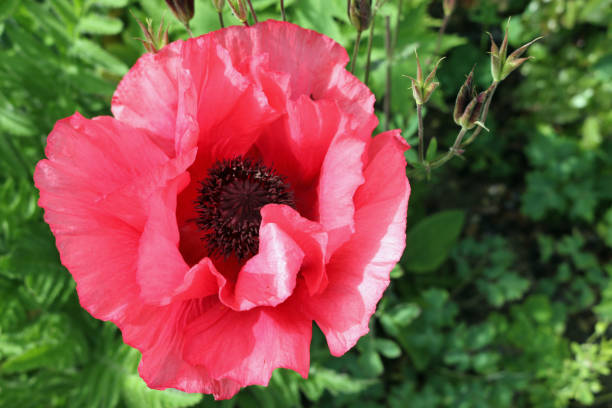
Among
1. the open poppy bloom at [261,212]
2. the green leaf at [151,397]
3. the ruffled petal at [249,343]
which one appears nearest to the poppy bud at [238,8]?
the open poppy bloom at [261,212]

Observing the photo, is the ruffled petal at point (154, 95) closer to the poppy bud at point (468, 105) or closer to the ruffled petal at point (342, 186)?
the ruffled petal at point (342, 186)

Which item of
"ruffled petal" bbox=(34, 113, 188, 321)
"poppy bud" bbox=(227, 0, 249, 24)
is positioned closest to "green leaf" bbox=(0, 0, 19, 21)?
"ruffled petal" bbox=(34, 113, 188, 321)

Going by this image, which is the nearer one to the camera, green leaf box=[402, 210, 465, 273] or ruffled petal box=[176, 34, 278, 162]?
ruffled petal box=[176, 34, 278, 162]

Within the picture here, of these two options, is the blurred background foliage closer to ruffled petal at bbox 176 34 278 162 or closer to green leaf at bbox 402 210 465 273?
green leaf at bbox 402 210 465 273

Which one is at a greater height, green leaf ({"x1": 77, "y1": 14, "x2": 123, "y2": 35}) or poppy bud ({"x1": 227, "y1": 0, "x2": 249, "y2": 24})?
poppy bud ({"x1": 227, "y1": 0, "x2": 249, "y2": 24})

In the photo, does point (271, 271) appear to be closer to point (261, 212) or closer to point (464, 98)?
point (261, 212)

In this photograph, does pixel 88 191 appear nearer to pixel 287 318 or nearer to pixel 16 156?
pixel 287 318

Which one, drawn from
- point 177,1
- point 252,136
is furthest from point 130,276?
point 177,1

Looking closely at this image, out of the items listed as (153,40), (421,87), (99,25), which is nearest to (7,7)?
(99,25)
